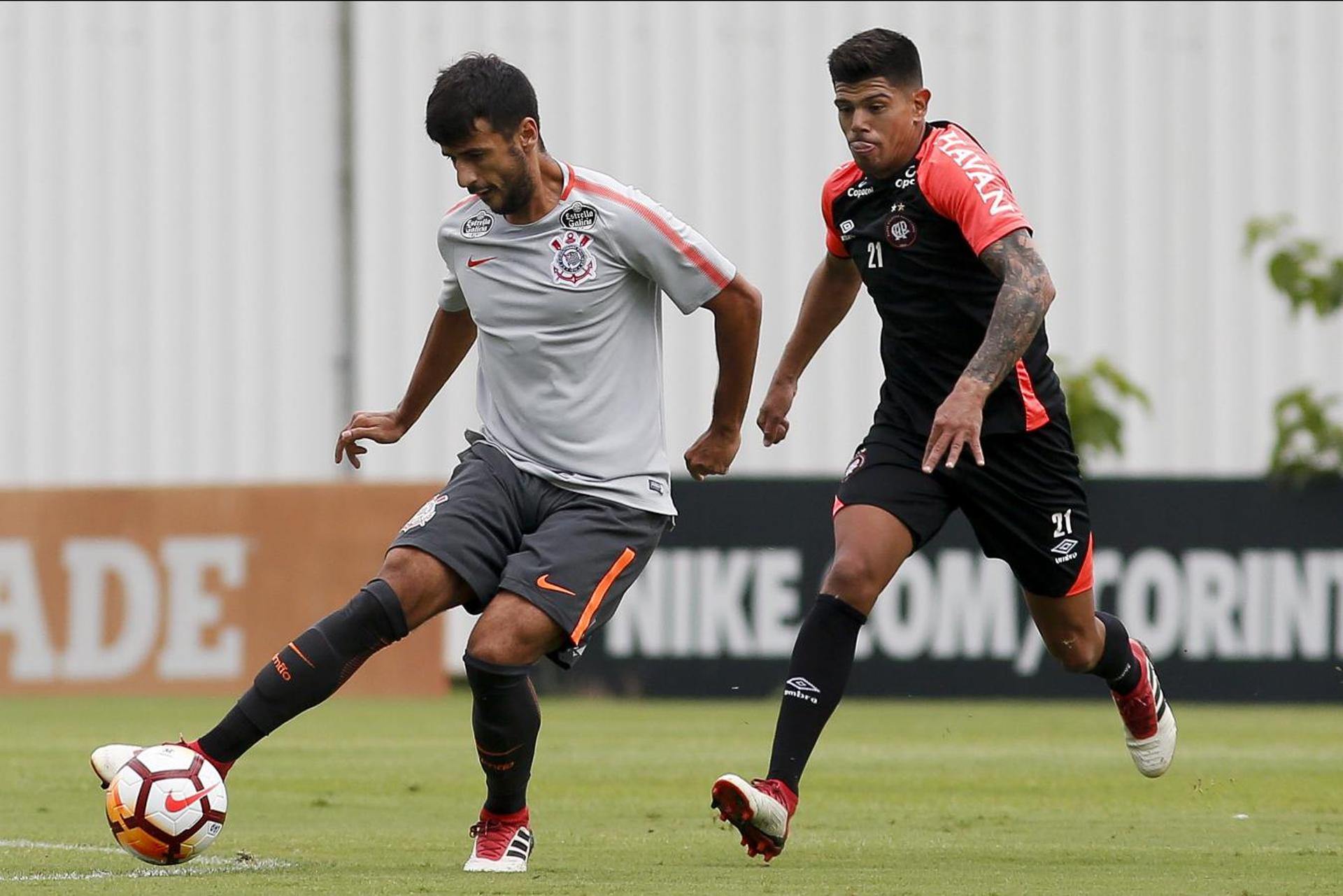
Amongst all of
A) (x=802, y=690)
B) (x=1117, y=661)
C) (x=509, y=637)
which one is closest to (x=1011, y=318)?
(x=802, y=690)

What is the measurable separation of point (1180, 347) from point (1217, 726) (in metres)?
6.54

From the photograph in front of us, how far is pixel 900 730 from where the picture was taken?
1172 cm

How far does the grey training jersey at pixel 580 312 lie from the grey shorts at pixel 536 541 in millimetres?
58

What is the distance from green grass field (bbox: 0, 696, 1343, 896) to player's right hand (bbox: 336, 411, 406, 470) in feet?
3.72

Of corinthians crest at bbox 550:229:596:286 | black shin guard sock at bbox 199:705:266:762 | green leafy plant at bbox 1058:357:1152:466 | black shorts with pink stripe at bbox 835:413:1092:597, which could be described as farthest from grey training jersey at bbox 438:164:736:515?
green leafy plant at bbox 1058:357:1152:466

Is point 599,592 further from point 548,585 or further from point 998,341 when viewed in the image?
point 998,341

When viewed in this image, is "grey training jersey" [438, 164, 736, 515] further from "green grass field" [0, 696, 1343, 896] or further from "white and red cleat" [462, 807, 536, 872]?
Result: "green grass field" [0, 696, 1343, 896]

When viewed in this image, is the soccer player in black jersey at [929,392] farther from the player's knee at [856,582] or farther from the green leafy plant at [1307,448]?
the green leafy plant at [1307,448]

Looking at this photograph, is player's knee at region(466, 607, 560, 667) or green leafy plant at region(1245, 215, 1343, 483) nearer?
player's knee at region(466, 607, 560, 667)

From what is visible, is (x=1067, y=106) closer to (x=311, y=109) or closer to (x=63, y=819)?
(x=311, y=109)

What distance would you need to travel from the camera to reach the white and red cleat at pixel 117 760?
5.55 meters

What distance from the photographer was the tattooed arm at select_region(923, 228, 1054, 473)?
18.8 feet

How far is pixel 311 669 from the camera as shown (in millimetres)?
5633

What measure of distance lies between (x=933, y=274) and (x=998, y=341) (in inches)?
18.6
